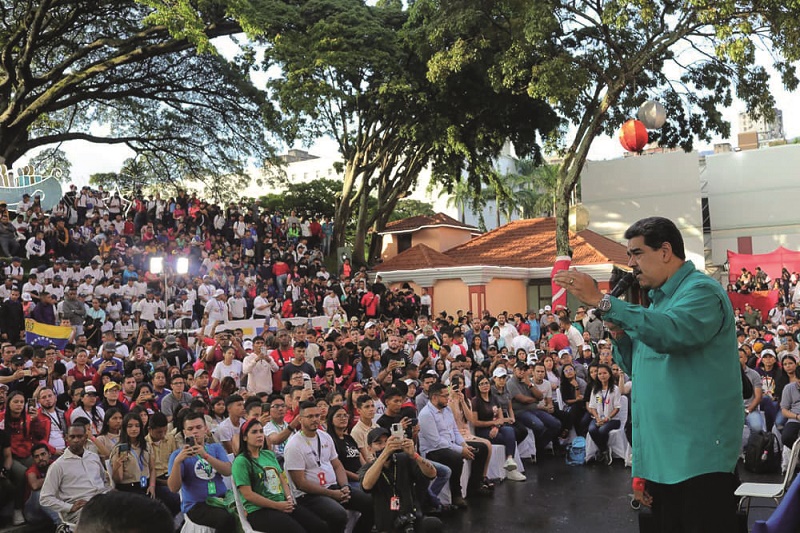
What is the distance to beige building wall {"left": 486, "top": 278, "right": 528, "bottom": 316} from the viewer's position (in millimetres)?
27273

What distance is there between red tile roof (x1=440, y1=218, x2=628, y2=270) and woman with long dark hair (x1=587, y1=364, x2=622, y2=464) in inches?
654

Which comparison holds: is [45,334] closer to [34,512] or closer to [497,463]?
[34,512]

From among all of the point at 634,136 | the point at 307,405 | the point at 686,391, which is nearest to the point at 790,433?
the point at 307,405

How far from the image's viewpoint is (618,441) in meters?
10.7

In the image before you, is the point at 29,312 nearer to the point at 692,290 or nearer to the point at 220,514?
the point at 220,514

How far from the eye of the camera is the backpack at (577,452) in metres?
10.9

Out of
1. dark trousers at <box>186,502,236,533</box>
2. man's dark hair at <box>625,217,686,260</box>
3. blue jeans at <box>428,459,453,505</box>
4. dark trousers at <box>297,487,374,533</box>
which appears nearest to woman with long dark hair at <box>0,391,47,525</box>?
dark trousers at <box>186,502,236,533</box>

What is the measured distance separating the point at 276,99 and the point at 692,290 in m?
23.6

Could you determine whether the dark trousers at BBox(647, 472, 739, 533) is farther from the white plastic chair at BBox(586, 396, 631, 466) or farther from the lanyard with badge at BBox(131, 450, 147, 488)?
the white plastic chair at BBox(586, 396, 631, 466)

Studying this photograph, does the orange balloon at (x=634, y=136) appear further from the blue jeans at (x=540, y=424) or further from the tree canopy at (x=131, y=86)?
the tree canopy at (x=131, y=86)

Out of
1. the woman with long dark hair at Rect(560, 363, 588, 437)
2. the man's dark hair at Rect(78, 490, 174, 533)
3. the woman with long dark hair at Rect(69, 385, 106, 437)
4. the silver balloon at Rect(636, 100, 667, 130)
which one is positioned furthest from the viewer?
the silver balloon at Rect(636, 100, 667, 130)

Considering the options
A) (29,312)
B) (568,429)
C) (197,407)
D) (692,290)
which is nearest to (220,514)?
(197,407)

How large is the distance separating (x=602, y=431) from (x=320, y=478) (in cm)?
534

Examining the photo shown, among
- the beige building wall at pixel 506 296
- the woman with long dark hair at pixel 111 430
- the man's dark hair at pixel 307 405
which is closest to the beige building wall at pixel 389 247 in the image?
the beige building wall at pixel 506 296
